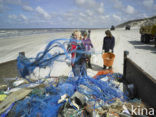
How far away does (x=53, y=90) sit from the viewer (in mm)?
2805

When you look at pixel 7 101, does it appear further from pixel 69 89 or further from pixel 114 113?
pixel 114 113

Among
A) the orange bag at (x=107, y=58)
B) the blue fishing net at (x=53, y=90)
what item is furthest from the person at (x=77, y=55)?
the orange bag at (x=107, y=58)

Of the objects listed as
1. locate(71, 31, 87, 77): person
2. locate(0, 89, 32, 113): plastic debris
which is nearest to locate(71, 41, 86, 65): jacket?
locate(71, 31, 87, 77): person

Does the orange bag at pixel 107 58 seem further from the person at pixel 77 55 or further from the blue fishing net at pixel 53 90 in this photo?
the blue fishing net at pixel 53 90

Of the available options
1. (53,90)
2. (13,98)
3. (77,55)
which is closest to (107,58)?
(77,55)

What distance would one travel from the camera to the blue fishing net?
227cm

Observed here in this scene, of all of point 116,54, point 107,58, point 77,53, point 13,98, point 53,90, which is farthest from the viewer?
point 116,54

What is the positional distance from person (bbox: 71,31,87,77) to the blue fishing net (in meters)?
0.18

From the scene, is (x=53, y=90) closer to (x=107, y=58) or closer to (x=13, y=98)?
(x=13, y=98)

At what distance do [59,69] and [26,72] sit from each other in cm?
252

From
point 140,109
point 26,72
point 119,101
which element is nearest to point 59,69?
point 26,72

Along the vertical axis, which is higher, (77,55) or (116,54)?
(77,55)

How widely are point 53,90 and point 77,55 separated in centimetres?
116

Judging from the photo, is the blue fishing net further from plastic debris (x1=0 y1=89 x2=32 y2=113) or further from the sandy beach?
the sandy beach
